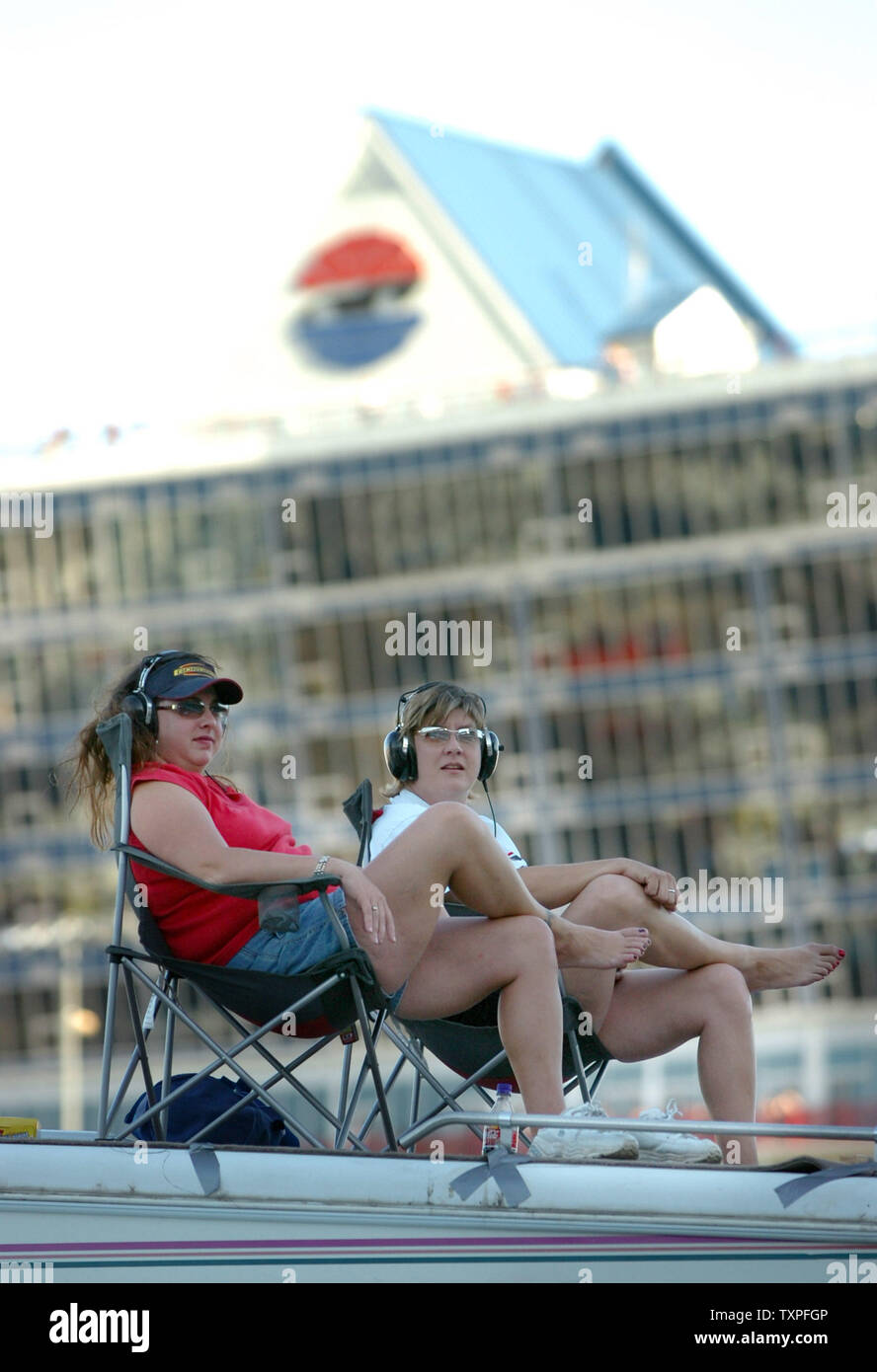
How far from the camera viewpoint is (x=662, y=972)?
613 centimetres

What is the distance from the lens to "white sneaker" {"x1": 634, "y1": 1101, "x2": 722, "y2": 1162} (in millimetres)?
5090

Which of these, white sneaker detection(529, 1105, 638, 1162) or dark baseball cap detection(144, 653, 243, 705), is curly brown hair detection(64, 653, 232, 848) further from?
white sneaker detection(529, 1105, 638, 1162)

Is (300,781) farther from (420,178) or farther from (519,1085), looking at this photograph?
(519,1085)

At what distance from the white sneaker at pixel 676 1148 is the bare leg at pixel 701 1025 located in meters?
0.63

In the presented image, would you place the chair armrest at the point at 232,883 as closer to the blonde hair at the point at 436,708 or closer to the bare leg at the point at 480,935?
the bare leg at the point at 480,935

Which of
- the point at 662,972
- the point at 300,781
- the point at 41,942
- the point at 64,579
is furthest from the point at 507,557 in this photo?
the point at 662,972

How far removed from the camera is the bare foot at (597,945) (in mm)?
5625

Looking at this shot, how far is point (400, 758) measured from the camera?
635 centimetres

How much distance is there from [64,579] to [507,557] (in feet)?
38.1

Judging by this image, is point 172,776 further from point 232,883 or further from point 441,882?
point 441,882

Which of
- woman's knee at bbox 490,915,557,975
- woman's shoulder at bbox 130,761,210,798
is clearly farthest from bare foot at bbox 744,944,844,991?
woman's shoulder at bbox 130,761,210,798

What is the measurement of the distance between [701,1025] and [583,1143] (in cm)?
98

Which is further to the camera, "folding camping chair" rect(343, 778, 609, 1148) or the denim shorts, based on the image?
"folding camping chair" rect(343, 778, 609, 1148)

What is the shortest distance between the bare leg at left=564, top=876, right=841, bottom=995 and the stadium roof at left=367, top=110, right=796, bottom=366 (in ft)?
194
